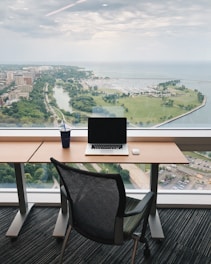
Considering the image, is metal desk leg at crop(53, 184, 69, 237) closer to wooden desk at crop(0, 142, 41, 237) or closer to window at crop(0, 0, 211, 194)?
wooden desk at crop(0, 142, 41, 237)

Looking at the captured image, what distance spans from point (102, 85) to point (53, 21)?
0.82m

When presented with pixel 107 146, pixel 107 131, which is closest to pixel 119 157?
pixel 107 146

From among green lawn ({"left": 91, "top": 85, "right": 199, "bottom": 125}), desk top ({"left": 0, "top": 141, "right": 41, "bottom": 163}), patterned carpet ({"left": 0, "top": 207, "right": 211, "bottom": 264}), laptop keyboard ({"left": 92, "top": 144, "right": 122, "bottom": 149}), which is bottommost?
patterned carpet ({"left": 0, "top": 207, "right": 211, "bottom": 264})

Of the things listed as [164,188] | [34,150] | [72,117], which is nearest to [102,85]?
[72,117]

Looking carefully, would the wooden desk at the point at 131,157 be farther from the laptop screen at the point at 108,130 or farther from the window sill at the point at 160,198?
the window sill at the point at 160,198

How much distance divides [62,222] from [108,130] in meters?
0.98

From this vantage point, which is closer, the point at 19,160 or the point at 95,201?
the point at 95,201

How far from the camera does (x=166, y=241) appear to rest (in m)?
2.27

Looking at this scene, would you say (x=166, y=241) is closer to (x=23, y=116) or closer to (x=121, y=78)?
(x=121, y=78)

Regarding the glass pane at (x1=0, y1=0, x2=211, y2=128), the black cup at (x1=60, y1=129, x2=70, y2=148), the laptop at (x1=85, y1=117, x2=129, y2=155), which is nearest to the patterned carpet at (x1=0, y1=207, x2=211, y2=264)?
the black cup at (x1=60, y1=129, x2=70, y2=148)

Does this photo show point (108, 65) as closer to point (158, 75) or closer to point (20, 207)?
point (158, 75)

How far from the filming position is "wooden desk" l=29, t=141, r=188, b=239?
2.12m

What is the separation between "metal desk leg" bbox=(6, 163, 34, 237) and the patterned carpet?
2.4 inches

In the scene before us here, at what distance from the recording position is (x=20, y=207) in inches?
101
